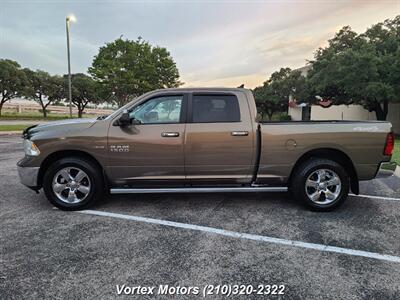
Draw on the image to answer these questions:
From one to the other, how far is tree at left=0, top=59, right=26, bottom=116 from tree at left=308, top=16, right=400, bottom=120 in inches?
1299

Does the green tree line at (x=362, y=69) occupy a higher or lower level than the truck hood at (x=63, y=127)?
higher

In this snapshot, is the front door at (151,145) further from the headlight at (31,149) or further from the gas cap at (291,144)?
the gas cap at (291,144)

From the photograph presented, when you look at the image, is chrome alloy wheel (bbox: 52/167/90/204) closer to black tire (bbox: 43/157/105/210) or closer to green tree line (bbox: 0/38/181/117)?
black tire (bbox: 43/157/105/210)

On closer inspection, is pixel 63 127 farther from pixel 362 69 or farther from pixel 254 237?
pixel 362 69

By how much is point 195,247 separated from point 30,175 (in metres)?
2.82

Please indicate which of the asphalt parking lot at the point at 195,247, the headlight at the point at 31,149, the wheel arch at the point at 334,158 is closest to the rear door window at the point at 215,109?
the wheel arch at the point at 334,158

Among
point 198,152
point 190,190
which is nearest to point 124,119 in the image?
point 198,152

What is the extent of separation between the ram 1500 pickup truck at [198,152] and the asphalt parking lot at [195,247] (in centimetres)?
39

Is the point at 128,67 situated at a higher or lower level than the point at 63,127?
higher

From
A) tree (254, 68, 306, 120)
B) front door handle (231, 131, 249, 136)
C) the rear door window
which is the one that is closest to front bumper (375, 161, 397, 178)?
front door handle (231, 131, 249, 136)

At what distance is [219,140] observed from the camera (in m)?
4.28

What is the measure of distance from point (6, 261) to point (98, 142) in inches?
74.4

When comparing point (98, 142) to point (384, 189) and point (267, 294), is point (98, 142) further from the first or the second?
point (384, 189)

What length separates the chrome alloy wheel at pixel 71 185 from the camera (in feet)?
14.2
